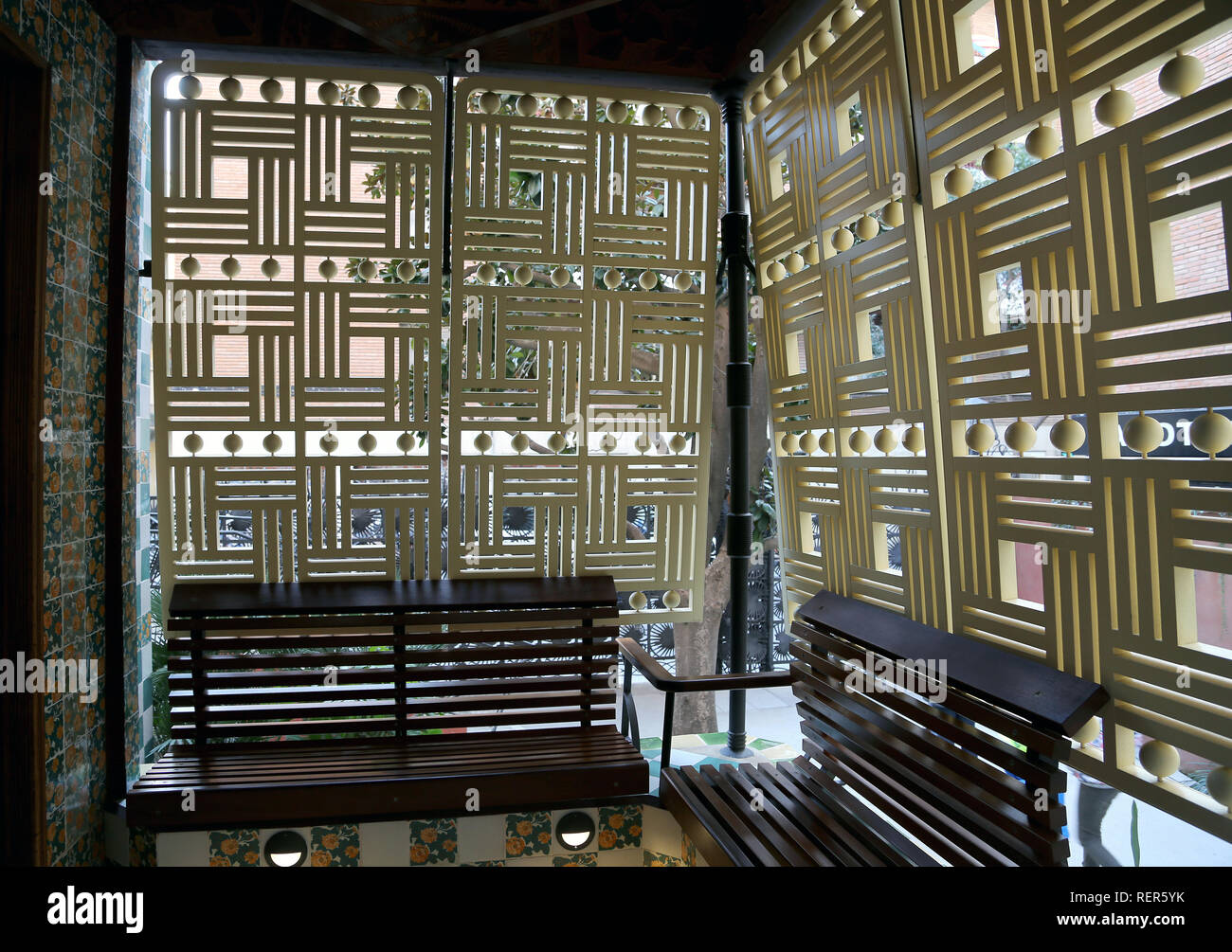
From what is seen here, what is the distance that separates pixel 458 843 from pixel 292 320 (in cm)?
217

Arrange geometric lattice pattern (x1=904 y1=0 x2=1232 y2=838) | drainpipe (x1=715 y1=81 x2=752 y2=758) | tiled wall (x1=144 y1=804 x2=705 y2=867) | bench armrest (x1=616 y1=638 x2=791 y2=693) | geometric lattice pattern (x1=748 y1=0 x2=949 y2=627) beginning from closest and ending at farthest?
1. geometric lattice pattern (x1=904 y1=0 x2=1232 y2=838)
2. geometric lattice pattern (x1=748 y1=0 x2=949 y2=627)
3. tiled wall (x1=144 y1=804 x2=705 y2=867)
4. bench armrest (x1=616 y1=638 x2=791 y2=693)
5. drainpipe (x1=715 y1=81 x2=752 y2=758)

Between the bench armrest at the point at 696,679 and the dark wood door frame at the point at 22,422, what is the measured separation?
2095mm

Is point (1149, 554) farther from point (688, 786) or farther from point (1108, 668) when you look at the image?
point (688, 786)

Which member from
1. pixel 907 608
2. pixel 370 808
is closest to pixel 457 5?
pixel 907 608

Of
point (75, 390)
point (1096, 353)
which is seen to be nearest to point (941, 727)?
point (1096, 353)

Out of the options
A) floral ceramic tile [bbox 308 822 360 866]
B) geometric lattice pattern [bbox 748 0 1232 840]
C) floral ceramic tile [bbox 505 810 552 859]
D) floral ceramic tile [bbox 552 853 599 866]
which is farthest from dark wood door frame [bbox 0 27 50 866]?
geometric lattice pattern [bbox 748 0 1232 840]

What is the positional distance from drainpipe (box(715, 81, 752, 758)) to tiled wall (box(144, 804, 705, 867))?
0.69m

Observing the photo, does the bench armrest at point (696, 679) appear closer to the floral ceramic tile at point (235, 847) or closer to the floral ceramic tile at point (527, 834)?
the floral ceramic tile at point (527, 834)

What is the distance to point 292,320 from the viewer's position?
10.8 ft

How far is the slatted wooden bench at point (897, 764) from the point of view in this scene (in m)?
1.94

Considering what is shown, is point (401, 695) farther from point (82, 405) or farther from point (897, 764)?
point (897, 764)

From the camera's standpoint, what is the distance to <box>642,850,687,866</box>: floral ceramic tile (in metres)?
3.01

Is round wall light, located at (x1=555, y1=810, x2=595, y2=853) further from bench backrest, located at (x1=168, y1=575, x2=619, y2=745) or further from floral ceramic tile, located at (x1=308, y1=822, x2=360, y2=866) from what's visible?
floral ceramic tile, located at (x1=308, y1=822, x2=360, y2=866)
